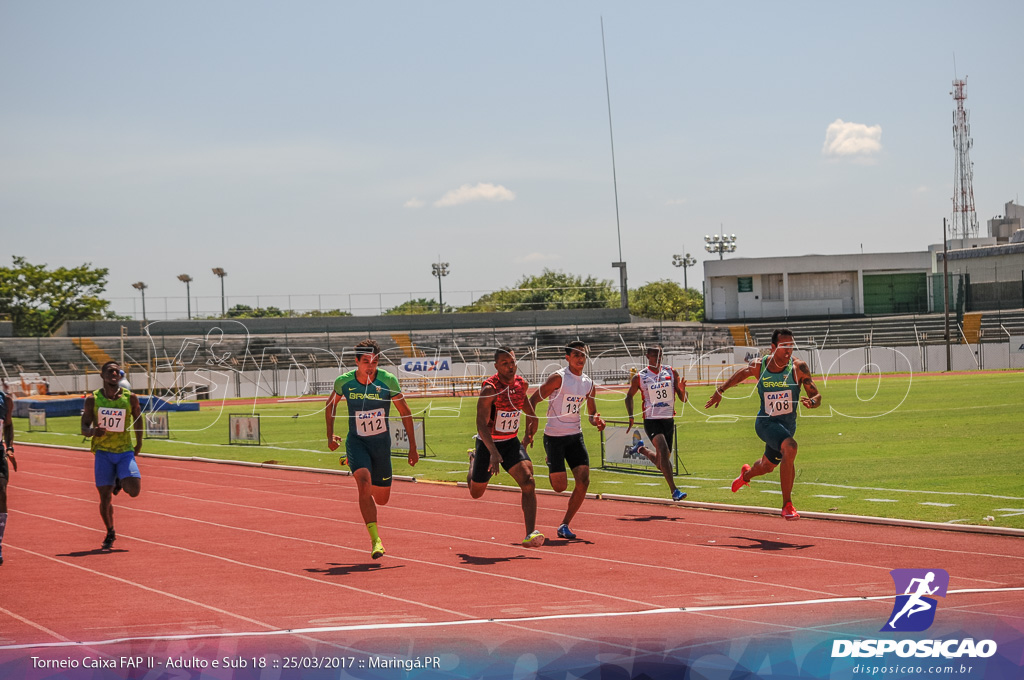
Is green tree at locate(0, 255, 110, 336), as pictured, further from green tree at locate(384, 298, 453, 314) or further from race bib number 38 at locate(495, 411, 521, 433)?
race bib number 38 at locate(495, 411, 521, 433)

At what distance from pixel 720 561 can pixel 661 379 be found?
5.15m

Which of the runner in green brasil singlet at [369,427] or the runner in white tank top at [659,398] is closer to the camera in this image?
the runner in green brasil singlet at [369,427]

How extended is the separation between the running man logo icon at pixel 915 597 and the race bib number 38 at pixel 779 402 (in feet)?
10.9

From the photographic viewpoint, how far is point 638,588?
28.0ft

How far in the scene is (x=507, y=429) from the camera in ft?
35.8

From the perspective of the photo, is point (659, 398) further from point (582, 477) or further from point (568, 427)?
point (582, 477)

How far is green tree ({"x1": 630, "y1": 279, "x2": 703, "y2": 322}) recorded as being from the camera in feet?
406

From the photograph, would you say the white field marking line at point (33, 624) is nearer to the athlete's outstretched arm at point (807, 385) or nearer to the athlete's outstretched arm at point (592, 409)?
the athlete's outstretched arm at point (592, 409)

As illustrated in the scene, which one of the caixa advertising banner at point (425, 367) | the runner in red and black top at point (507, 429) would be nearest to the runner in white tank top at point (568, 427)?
the runner in red and black top at point (507, 429)

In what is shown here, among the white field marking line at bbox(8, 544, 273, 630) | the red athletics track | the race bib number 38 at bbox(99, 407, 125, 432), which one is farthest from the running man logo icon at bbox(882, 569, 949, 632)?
the race bib number 38 at bbox(99, 407, 125, 432)

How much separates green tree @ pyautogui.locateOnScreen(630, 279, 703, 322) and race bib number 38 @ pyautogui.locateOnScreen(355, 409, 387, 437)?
107 metres

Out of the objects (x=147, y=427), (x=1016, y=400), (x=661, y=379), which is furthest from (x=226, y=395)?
(x=661, y=379)

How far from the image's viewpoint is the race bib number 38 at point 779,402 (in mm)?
11828

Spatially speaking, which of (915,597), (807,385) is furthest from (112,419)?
(915,597)
